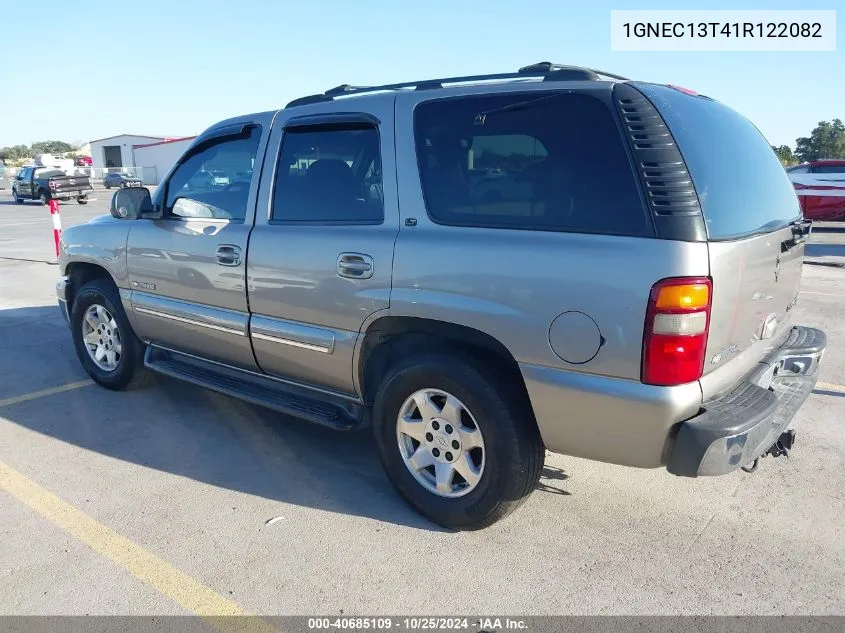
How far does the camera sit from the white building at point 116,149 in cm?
6084

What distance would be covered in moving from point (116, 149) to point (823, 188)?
64594mm

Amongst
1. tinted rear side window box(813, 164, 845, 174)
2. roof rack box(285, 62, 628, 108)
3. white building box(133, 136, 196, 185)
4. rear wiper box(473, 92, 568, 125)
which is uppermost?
white building box(133, 136, 196, 185)

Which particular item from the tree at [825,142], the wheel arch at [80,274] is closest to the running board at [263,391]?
the wheel arch at [80,274]

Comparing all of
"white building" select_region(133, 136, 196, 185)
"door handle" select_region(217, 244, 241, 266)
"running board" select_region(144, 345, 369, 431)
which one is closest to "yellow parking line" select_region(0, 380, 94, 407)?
"running board" select_region(144, 345, 369, 431)

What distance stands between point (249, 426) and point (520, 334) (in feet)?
7.66

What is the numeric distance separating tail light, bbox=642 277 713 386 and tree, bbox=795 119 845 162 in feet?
122

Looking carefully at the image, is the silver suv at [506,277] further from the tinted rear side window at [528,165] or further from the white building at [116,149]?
the white building at [116,149]

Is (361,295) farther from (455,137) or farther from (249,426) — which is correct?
(249,426)

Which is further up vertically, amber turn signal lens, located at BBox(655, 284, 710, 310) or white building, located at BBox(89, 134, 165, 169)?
white building, located at BBox(89, 134, 165, 169)

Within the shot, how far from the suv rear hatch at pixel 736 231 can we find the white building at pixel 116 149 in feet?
210

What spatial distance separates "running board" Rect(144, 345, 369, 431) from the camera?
3475 mm

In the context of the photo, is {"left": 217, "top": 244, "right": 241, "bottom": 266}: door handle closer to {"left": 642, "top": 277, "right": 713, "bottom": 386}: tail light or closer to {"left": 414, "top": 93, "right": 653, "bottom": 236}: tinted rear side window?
{"left": 414, "top": 93, "right": 653, "bottom": 236}: tinted rear side window

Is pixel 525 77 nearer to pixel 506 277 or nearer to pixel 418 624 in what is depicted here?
pixel 506 277

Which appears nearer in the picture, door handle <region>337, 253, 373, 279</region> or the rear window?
the rear window
